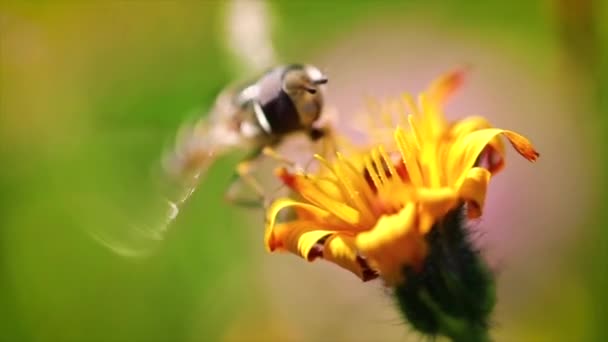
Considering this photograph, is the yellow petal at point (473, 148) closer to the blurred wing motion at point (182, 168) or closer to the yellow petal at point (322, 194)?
the yellow petal at point (322, 194)

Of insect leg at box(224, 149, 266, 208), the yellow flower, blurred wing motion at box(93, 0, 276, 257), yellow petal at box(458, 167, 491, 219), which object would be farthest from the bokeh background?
yellow petal at box(458, 167, 491, 219)

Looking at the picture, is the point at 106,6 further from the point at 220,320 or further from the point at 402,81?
the point at 220,320

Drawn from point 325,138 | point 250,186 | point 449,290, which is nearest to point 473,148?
point 449,290

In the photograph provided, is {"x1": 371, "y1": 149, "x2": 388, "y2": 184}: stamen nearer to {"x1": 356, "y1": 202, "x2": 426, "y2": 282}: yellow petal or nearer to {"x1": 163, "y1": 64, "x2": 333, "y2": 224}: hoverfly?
{"x1": 356, "y1": 202, "x2": 426, "y2": 282}: yellow petal

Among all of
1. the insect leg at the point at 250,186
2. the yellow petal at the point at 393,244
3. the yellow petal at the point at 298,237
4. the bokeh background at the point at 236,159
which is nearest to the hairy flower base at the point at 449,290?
the yellow petal at the point at 393,244

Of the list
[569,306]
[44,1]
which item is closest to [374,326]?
[569,306]

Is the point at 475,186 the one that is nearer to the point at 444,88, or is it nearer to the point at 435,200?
the point at 435,200
